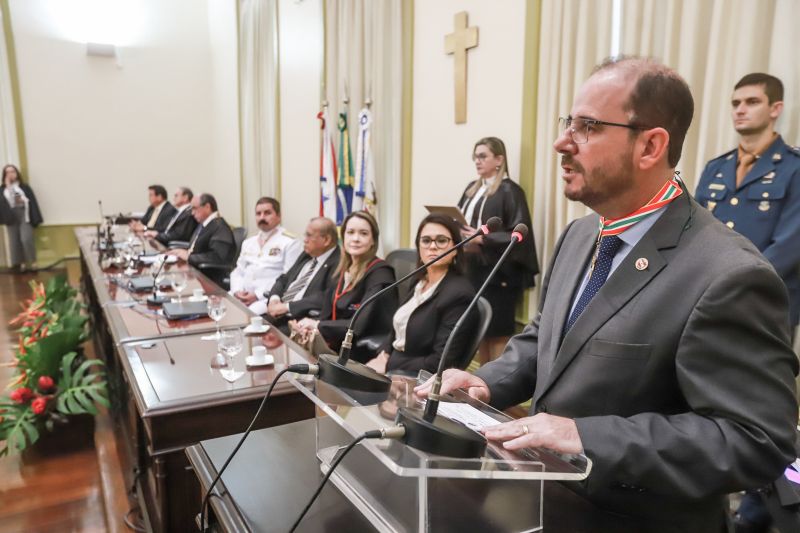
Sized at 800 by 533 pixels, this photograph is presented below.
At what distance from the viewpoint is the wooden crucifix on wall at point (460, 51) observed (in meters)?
3.88

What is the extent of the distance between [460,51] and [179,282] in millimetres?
2477

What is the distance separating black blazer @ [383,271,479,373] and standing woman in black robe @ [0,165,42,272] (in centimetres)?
809

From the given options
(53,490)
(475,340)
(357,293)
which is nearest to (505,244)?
(357,293)

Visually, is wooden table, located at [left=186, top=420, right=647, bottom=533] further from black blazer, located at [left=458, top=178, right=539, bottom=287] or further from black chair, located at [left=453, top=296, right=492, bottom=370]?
black blazer, located at [left=458, top=178, right=539, bottom=287]

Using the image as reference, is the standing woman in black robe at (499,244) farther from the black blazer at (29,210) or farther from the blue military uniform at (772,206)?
the black blazer at (29,210)

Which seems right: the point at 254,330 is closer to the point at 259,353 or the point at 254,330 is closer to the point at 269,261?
the point at 259,353

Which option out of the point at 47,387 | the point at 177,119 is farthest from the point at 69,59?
the point at 47,387

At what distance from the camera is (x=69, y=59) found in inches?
348

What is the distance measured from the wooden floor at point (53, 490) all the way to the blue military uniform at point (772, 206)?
2.86m

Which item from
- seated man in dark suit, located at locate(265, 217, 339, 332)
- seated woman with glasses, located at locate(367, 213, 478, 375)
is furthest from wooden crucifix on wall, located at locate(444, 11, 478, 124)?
seated woman with glasses, located at locate(367, 213, 478, 375)

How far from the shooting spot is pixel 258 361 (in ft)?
6.79

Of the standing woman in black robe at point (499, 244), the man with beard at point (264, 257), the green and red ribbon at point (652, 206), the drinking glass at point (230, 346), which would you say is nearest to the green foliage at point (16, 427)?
the drinking glass at point (230, 346)

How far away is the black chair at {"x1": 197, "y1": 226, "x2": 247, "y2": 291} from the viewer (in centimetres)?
524

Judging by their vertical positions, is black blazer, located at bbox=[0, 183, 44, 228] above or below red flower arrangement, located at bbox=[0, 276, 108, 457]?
above
